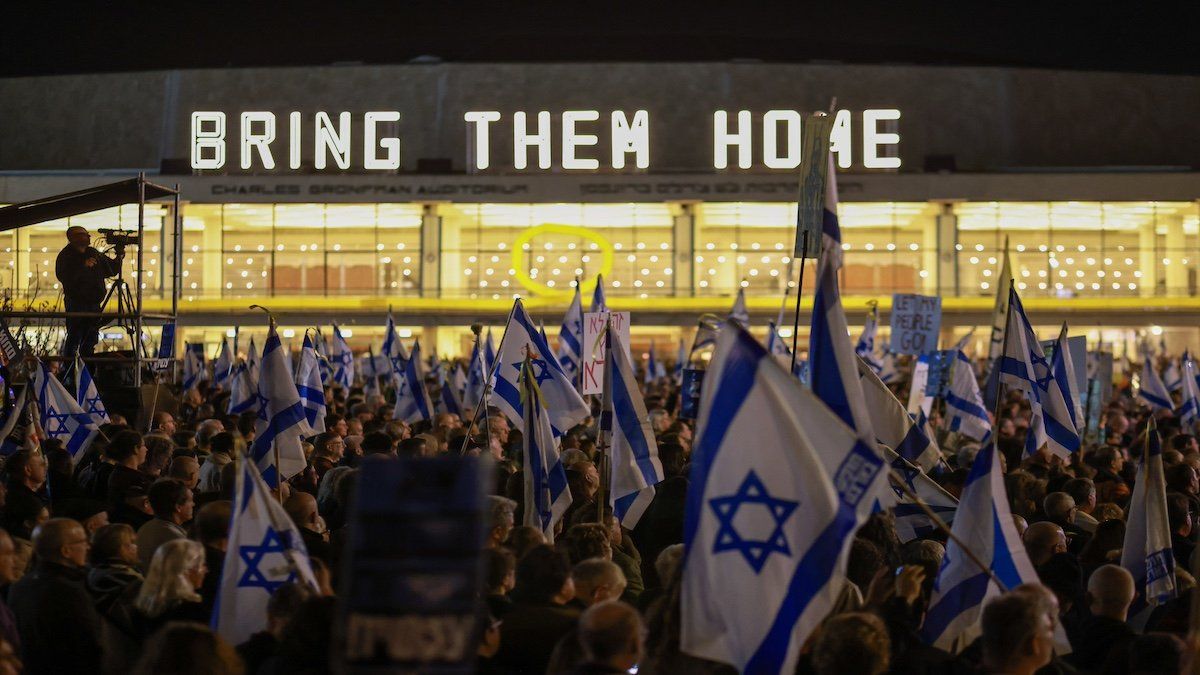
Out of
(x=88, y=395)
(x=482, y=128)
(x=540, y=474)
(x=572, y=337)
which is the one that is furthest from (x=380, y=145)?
(x=540, y=474)

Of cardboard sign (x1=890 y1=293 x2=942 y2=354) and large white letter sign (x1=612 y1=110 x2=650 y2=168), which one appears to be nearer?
cardboard sign (x1=890 y1=293 x2=942 y2=354)

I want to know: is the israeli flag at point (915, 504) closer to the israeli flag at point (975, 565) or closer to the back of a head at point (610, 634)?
the israeli flag at point (975, 565)

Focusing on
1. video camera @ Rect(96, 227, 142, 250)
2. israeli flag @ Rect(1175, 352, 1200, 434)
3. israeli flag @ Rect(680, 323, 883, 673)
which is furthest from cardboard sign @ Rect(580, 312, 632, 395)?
israeli flag @ Rect(1175, 352, 1200, 434)

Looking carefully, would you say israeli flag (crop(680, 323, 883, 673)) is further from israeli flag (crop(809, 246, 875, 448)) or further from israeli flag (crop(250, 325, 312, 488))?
israeli flag (crop(250, 325, 312, 488))

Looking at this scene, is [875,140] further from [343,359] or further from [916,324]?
[916,324]

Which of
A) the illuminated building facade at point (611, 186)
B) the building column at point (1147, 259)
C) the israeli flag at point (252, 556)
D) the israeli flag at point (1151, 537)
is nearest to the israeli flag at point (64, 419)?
the israeli flag at point (252, 556)

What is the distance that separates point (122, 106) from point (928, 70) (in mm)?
35015

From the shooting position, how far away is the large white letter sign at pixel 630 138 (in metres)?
57.5

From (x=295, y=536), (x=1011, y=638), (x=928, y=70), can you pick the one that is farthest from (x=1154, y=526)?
(x=928, y=70)

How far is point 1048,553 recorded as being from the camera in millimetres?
7336

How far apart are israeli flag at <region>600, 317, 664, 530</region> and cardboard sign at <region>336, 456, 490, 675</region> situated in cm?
582

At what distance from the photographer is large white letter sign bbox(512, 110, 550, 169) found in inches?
2269

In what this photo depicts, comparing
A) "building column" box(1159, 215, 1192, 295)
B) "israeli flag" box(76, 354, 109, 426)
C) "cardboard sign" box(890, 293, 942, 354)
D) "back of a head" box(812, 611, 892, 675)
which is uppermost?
"building column" box(1159, 215, 1192, 295)

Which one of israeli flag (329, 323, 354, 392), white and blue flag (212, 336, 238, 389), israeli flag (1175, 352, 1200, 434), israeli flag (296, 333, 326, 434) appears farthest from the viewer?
israeli flag (329, 323, 354, 392)
